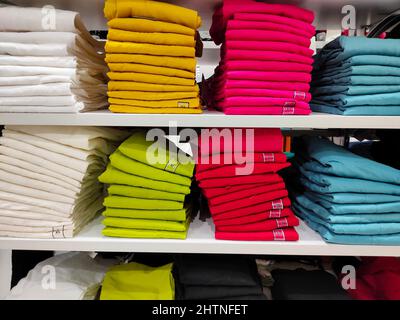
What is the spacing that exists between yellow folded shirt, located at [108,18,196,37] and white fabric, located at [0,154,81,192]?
1.40 feet

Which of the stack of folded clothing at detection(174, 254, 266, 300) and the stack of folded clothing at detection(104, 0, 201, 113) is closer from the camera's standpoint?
the stack of folded clothing at detection(104, 0, 201, 113)

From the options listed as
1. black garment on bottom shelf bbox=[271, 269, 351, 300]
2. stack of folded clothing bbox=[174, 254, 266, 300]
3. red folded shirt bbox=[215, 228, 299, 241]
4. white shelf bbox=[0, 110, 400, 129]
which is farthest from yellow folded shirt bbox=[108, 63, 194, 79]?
black garment on bottom shelf bbox=[271, 269, 351, 300]

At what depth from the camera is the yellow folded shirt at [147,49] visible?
70cm

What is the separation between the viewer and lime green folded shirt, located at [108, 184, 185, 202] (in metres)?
0.77

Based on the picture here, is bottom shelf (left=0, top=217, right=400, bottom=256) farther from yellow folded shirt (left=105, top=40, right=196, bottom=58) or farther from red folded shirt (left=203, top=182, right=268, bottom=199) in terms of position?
yellow folded shirt (left=105, top=40, right=196, bottom=58)

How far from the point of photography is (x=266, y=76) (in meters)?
0.72

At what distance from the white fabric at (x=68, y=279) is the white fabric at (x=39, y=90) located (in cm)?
56

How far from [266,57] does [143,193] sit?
19.3 inches

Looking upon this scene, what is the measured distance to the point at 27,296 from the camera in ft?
2.64

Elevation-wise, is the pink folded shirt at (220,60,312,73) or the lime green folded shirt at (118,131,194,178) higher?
the pink folded shirt at (220,60,312,73)

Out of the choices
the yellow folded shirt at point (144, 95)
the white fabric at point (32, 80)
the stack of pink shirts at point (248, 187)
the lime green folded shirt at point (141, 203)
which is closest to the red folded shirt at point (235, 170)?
the stack of pink shirts at point (248, 187)

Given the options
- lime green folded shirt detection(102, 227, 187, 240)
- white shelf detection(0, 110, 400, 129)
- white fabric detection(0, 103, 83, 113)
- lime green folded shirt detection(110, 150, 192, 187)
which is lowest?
lime green folded shirt detection(102, 227, 187, 240)

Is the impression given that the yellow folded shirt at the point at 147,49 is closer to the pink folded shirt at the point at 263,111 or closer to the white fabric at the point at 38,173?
the pink folded shirt at the point at 263,111
